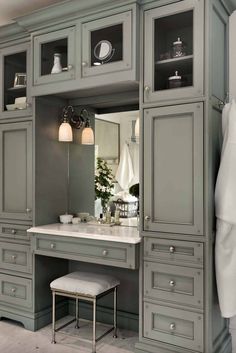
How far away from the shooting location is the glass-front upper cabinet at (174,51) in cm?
225

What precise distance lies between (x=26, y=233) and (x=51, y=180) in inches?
19.8

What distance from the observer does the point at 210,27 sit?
2240mm

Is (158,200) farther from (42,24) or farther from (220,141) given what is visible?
(42,24)

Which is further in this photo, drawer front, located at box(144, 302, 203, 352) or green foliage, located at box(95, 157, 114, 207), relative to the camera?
green foliage, located at box(95, 157, 114, 207)

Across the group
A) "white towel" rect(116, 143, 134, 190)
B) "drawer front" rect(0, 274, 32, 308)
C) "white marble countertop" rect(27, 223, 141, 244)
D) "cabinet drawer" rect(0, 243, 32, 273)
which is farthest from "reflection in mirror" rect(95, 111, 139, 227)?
"drawer front" rect(0, 274, 32, 308)

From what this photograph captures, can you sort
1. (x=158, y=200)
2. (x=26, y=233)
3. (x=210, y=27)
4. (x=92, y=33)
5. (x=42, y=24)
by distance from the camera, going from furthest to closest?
(x=26, y=233) < (x=42, y=24) < (x=92, y=33) < (x=158, y=200) < (x=210, y=27)

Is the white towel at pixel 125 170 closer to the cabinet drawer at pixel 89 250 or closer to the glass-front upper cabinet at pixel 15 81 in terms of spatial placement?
the cabinet drawer at pixel 89 250

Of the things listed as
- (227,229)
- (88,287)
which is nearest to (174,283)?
(227,229)

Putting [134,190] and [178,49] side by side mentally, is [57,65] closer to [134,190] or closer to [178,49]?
A: [178,49]

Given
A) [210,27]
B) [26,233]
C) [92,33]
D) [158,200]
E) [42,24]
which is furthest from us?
[26,233]

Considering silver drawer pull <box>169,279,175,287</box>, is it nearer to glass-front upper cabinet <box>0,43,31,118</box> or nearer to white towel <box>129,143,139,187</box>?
white towel <box>129,143,139,187</box>

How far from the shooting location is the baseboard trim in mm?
2945

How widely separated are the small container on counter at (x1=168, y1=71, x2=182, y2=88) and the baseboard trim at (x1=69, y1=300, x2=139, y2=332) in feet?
6.10

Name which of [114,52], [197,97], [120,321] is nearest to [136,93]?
[114,52]
